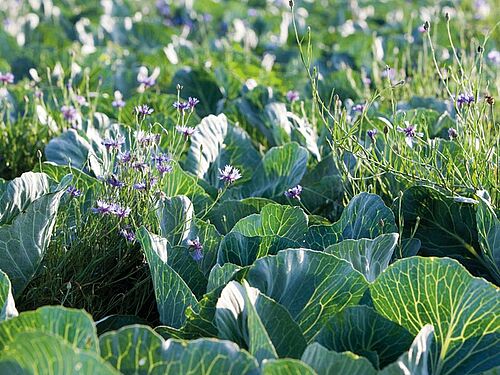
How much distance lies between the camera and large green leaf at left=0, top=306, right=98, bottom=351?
1.74m

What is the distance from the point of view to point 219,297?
2.10m

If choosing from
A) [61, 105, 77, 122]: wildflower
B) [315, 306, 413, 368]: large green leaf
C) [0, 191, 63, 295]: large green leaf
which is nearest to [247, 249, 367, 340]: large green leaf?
[315, 306, 413, 368]: large green leaf

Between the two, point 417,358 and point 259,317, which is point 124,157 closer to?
point 259,317

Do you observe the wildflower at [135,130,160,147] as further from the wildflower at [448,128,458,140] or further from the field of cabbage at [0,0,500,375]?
the wildflower at [448,128,458,140]

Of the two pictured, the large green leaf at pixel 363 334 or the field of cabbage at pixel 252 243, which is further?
the large green leaf at pixel 363 334

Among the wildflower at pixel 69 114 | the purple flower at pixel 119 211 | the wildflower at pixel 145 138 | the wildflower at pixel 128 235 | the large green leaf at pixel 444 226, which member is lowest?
the large green leaf at pixel 444 226

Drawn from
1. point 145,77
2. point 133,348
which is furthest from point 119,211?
point 145,77

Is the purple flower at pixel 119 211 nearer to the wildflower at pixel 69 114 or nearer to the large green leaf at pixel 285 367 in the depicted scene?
the large green leaf at pixel 285 367

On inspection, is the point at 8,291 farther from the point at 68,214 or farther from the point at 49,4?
the point at 49,4

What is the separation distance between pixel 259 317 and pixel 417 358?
0.36m

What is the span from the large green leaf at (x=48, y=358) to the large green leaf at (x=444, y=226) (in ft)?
4.57

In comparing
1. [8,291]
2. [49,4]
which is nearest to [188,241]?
[8,291]

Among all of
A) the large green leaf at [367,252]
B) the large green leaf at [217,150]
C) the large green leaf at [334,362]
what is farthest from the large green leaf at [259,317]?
the large green leaf at [217,150]

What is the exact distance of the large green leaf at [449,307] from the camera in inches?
81.5
